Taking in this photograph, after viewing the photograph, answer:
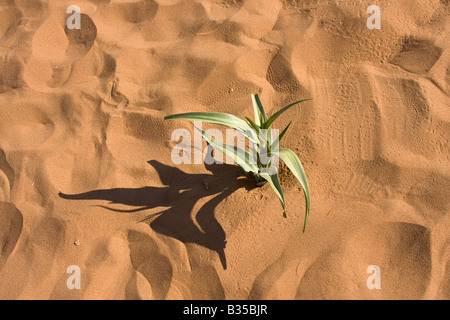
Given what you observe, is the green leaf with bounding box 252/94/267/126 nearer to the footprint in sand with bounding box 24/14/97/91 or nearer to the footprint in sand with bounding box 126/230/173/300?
the footprint in sand with bounding box 126/230/173/300

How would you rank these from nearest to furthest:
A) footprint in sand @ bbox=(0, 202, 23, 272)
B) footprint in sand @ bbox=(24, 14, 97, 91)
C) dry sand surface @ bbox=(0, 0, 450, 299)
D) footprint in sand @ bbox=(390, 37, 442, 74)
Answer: dry sand surface @ bbox=(0, 0, 450, 299) < footprint in sand @ bbox=(0, 202, 23, 272) < footprint in sand @ bbox=(390, 37, 442, 74) < footprint in sand @ bbox=(24, 14, 97, 91)

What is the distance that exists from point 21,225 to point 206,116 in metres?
1.17

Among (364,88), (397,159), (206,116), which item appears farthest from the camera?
(364,88)

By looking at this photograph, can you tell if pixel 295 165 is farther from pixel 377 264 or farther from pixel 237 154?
pixel 377 264

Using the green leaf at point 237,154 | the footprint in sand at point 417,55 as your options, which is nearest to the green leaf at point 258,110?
the green leaf at point 237,154

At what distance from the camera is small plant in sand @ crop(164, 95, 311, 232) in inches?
54.7

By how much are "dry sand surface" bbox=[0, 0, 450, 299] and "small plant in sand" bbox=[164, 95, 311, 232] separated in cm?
19

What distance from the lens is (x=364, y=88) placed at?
1861 millimetres

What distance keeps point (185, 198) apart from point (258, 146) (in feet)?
1.55

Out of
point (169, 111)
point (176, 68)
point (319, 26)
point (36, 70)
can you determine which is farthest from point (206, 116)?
point (36, 70)

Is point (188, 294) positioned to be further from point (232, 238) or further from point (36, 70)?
point (36, 70)

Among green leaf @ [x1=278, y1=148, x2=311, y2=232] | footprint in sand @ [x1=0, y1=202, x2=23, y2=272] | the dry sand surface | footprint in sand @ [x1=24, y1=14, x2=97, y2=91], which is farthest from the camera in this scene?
footprint in sand @ [x1=24, y1=14, x2=97, y2=91]

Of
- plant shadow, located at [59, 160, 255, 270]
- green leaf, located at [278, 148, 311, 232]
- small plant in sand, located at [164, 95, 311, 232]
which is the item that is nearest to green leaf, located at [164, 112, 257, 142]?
small plant in sand, located at [164, 95, 311, 232]

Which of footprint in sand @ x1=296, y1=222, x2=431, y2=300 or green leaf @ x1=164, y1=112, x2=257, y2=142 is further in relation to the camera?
footprint in sand @ x1=296, y1=222, x2=431, y2=300
